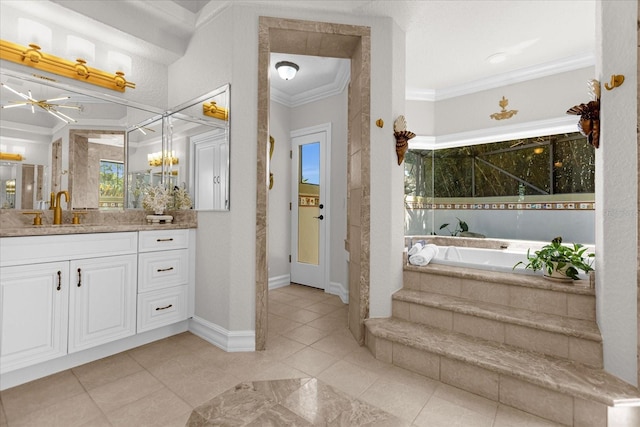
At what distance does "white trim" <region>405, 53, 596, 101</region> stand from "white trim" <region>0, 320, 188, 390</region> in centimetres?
393

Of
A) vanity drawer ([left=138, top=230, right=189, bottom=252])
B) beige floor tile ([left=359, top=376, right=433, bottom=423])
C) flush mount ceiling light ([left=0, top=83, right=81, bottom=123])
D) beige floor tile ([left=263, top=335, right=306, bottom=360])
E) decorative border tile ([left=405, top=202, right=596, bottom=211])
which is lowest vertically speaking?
beige floor tile ([left=359, top=376, right=433, bottom=423])

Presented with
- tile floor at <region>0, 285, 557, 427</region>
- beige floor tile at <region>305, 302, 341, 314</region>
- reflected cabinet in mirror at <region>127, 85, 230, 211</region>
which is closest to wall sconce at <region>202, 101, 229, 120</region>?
reflected cabinet in mirror at <region>127, 85, 230, 211</region>

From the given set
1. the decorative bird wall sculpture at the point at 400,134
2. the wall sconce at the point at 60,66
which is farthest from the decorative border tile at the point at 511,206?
the wall sconce at the point at 60,66

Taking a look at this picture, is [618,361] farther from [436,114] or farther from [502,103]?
[436,114]

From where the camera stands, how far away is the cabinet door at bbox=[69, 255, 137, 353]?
191cm

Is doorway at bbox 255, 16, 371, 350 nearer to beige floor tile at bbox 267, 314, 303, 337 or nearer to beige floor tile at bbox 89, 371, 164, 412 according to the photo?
beige floor tile at bbox 267, 314, 303, 337

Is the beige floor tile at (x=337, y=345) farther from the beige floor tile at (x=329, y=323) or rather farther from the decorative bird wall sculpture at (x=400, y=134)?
the decorative bird wall sculpture at (x=400, y=134)

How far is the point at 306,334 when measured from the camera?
2539 millimetres

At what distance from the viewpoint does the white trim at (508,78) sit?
304cm

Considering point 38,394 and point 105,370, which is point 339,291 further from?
point 38,394

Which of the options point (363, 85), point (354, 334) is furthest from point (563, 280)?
point (363, 85)

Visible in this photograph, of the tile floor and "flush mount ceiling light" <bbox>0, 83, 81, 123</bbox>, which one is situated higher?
"flush mount ceiling light" <bbox>0, 83, 81, 123</bbox>

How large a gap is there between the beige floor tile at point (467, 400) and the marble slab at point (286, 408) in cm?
39

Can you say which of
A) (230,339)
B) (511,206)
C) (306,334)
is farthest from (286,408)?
(511,206)
